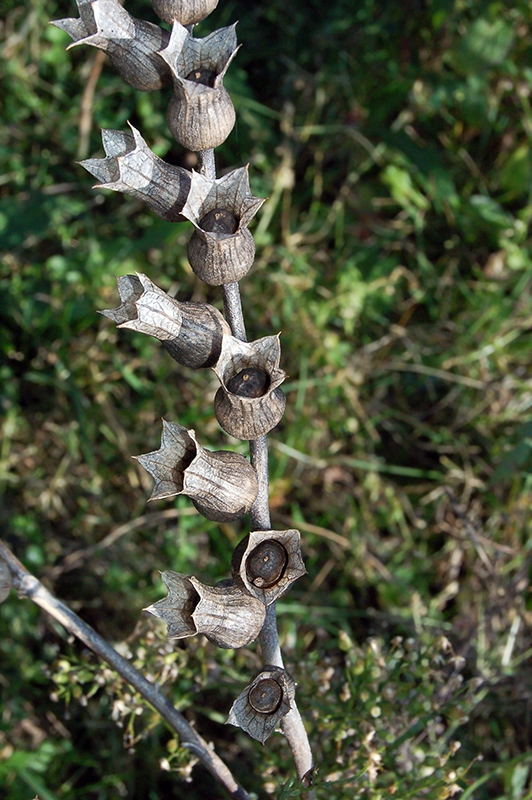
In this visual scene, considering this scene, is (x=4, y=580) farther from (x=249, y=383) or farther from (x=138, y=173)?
(x=138, y=173)

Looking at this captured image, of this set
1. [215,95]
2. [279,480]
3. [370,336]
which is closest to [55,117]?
[370,336]

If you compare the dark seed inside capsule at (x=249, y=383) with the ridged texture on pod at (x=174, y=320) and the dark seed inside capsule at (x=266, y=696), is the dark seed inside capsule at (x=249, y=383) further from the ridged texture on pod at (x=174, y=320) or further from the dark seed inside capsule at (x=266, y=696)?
the dark seed inside capsule at (x=266, y=696)

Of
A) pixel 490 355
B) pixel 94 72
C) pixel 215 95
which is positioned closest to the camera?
pixel 215 95

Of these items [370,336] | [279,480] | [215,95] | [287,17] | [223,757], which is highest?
[215,95]

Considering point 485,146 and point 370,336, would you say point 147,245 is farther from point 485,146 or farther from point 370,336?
point 485,146

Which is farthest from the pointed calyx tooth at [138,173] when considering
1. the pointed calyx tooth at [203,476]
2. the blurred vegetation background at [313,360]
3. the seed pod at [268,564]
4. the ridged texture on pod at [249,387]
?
the blurred vegetation background at [313,360]
